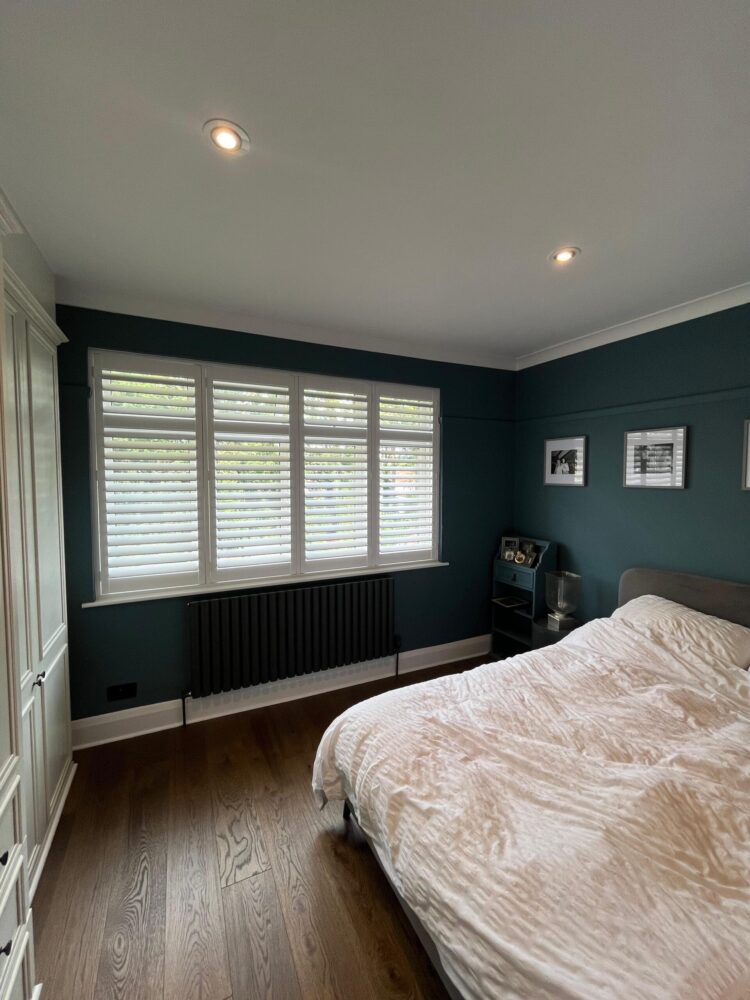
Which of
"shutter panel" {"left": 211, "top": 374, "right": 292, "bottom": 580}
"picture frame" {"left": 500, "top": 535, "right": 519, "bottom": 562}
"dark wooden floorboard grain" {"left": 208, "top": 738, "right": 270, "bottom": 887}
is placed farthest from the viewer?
"picture frame" {"left": 500, "top": 535, "right": 519, "bottom": 562}

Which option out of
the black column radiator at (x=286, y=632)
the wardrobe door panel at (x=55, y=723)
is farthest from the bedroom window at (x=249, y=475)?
the wardrobe door panel at (x=55, y=723)

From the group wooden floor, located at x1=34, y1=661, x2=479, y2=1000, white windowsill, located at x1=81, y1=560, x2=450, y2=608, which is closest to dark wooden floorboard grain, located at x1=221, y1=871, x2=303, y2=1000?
wooden floor, located at x1=34, y1=661, x2=479, y2=1000

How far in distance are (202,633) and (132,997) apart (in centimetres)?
157

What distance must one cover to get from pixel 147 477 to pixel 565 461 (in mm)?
3116

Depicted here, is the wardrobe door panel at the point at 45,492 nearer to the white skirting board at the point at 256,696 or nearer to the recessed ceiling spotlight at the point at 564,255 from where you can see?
the white skirting board at the point at 256,696

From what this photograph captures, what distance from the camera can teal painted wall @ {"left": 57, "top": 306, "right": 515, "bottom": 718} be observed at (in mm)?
2355

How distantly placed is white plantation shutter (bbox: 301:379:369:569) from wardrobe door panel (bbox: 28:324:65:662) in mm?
1446

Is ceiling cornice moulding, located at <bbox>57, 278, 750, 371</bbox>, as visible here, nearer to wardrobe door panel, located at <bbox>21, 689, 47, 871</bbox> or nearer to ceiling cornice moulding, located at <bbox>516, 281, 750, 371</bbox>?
ceiling cornice moulding, located at <bbox>516, 281, 750, 371</bbox>

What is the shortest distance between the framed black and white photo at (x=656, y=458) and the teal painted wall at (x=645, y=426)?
0.16 feet

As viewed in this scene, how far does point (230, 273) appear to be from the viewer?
7.02 ft

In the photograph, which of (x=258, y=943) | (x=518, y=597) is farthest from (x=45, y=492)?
A: (x=518, y=597)

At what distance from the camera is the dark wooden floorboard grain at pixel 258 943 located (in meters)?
1.27

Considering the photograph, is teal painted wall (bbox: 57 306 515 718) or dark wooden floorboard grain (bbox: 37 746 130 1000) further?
teal painted wall (bbox: 57 306 515 718)

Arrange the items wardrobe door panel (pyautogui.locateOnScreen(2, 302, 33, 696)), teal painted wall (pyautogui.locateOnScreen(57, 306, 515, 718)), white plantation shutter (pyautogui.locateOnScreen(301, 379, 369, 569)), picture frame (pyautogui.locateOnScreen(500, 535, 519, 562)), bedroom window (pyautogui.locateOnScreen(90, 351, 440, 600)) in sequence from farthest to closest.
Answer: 1. picture frame (pyautogui.locateOnScreen(500, 535, 519, 562))
2. white plantation shutter (pyautogui.locateOnScreen(301, 379, 369, 569))
3. bedroom window (pyautogui.locateOnScreen(90, 351, 440, 600))
4. teal painted wall (pyautogui.locateOnScreen(57, 306, 515, 718))
5. wardrobe door panel (pyautogui.locateOnScreen(2, 302, 33, 696))
